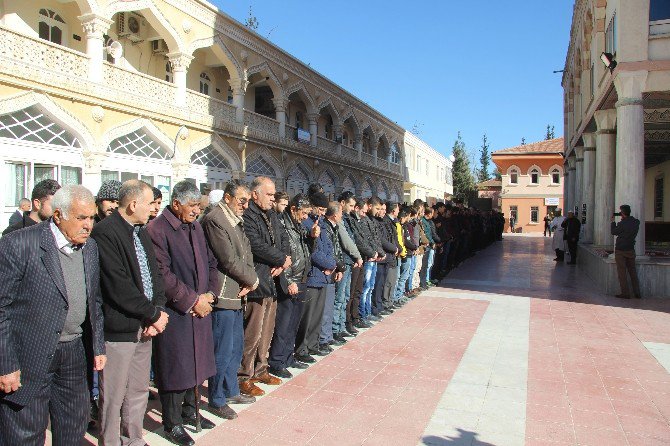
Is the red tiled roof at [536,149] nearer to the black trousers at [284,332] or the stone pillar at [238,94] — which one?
the stone pillar at [238,94]

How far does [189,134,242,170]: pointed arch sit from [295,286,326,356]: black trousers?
11382mm

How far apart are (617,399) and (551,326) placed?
3081 millimetres

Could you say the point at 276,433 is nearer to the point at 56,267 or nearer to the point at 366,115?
the point at 56,267

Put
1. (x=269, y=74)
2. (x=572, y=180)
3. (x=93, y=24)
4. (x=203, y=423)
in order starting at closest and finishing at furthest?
(x=203, y=423) < (x=93, y=24) < (x=269, y=74) < (x=572, y=180)

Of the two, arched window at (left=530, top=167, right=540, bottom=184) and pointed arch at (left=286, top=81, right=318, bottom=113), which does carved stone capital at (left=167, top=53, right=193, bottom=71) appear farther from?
arched window at (left=530, top=167, right=540, bottom=184)

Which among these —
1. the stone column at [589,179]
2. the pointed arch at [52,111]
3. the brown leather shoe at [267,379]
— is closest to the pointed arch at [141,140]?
the pointed arch at [52,111]

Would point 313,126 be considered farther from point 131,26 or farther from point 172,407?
point 172,407

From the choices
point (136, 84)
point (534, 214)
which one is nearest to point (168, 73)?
point (136, 84)

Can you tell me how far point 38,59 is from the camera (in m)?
11.3

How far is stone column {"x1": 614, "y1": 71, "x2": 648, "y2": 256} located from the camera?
10.8m

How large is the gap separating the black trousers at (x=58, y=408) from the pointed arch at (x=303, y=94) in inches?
766

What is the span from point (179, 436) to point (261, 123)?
1721 centimetres

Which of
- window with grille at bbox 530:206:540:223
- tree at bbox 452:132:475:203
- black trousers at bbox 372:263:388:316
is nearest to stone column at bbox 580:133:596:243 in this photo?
black trousers at bbox 372:263:388:316

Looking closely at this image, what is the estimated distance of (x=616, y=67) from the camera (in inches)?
Answer: 434
